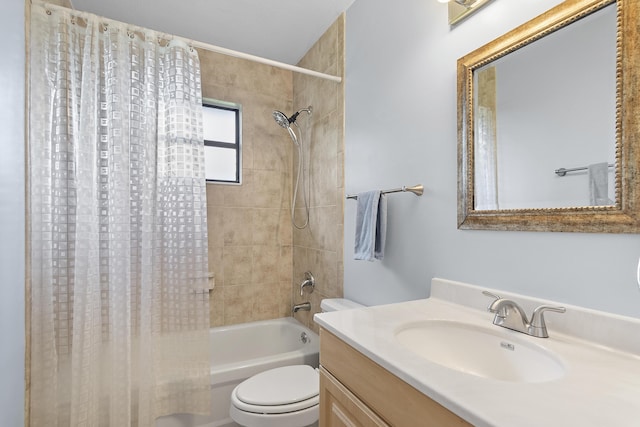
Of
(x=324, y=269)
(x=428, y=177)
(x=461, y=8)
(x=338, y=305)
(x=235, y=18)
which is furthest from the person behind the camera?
(x=324, y=269)

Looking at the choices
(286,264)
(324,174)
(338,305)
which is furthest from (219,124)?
(338,305)

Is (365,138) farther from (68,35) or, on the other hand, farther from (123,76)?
(68,35)

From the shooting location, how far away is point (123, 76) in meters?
1.43

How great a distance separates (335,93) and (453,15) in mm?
924

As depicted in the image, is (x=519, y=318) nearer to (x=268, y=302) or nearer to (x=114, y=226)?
(x=114, y=226)

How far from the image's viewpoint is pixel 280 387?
59.1 inches

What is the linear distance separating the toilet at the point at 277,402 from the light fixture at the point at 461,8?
1.73 m

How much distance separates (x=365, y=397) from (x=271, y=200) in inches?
76.6

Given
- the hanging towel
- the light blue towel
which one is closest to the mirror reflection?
the hanging towel

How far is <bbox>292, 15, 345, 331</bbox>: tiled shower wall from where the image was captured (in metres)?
1.98

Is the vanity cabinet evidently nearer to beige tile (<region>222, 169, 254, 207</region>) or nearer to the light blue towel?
the light blue towel

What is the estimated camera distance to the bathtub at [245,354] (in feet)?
5.50

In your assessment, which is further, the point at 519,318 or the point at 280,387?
the point at 280,387

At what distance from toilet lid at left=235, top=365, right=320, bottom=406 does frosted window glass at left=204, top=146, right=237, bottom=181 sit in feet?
4.90
